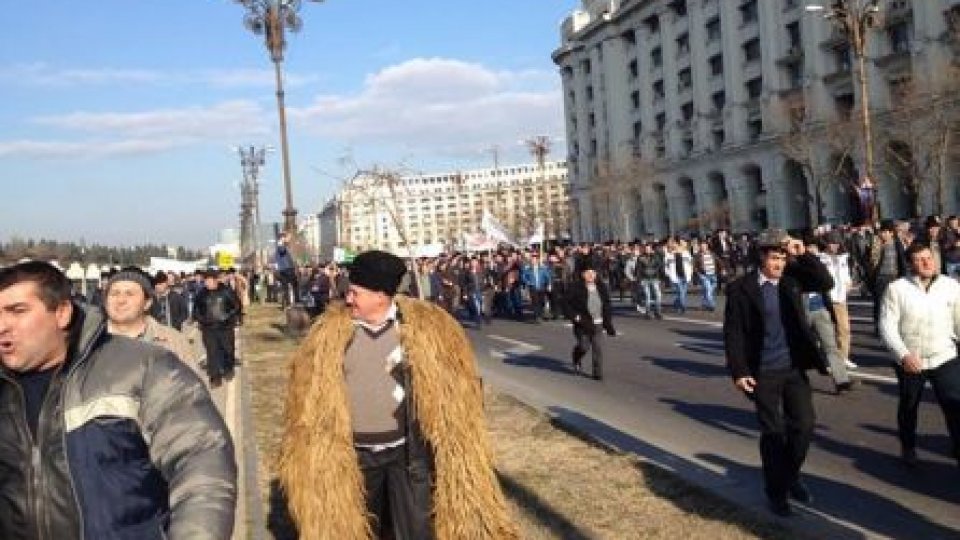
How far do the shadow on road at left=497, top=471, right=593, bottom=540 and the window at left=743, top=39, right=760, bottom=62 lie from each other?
58.6 metres

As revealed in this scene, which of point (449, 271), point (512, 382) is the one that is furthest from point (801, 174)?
point (512, 382)

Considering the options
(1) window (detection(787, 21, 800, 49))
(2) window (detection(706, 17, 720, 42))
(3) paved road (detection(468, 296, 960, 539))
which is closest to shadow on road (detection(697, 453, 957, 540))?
(3) paved road (detection(468, 296, 960, 539))

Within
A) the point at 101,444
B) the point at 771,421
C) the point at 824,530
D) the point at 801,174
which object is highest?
the point at 801,174

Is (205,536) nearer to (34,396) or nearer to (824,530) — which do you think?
(34,396)

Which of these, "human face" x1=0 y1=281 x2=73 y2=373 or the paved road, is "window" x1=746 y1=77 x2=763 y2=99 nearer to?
the paved road

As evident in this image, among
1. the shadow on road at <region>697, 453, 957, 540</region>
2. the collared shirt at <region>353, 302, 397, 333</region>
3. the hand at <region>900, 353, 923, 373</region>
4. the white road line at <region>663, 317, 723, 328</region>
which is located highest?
the collared shirt at <region>353, 302, 397, 333</region>

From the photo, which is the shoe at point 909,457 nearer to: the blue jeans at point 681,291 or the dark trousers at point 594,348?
the dark trousers at point 594,348

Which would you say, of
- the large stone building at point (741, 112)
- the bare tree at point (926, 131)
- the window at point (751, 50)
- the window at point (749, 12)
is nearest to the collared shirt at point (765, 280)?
the large stone building at point (741, 112)

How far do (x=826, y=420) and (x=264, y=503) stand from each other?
5084 millimetres

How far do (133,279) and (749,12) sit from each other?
61.3 meters

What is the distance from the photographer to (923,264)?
7168 millimetres

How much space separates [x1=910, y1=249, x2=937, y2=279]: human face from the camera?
716 cm

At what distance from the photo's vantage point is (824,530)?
19.6ft

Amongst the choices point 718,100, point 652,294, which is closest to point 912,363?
point 652,294
